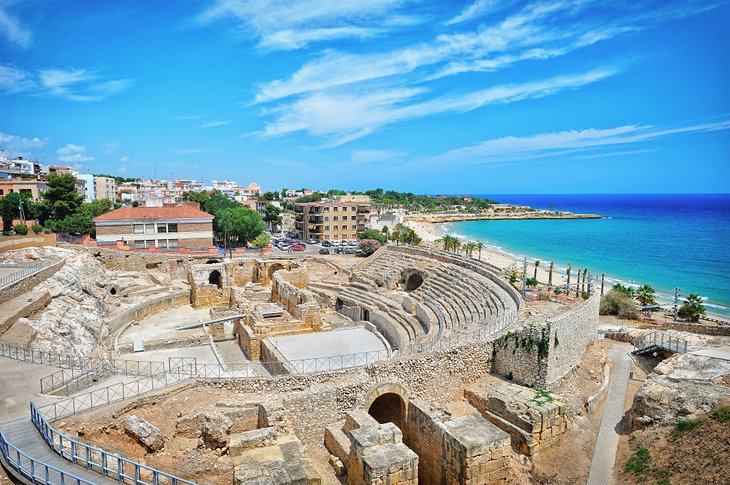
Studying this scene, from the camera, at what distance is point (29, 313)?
68.6ft

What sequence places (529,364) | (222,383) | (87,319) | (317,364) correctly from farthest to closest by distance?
1. (87,319)
2. (317,364)
3. (529,364)
4. (222,383)

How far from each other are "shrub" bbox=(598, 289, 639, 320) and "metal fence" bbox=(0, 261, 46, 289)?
3452 cm

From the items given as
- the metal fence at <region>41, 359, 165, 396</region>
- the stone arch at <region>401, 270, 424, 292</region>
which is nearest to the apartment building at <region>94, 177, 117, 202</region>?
the stone arch at <region>401, 270, 424, 292</region>

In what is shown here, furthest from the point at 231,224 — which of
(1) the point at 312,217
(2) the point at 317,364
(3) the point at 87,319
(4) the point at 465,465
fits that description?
(4) the point at 465,465

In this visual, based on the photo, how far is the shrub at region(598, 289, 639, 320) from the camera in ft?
96.9

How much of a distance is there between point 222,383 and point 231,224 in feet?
146

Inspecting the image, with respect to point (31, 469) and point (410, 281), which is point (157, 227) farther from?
point (31, 469)

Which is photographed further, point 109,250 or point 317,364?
point 109,250

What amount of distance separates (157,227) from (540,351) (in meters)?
39.4

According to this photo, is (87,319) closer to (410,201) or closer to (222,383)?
(222,383)

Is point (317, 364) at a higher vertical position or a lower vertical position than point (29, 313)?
lower

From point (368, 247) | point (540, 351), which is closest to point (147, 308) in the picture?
point (368, 247)

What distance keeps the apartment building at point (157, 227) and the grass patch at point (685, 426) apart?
1627 inches

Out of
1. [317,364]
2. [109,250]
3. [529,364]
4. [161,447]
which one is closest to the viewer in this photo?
[161,447]
